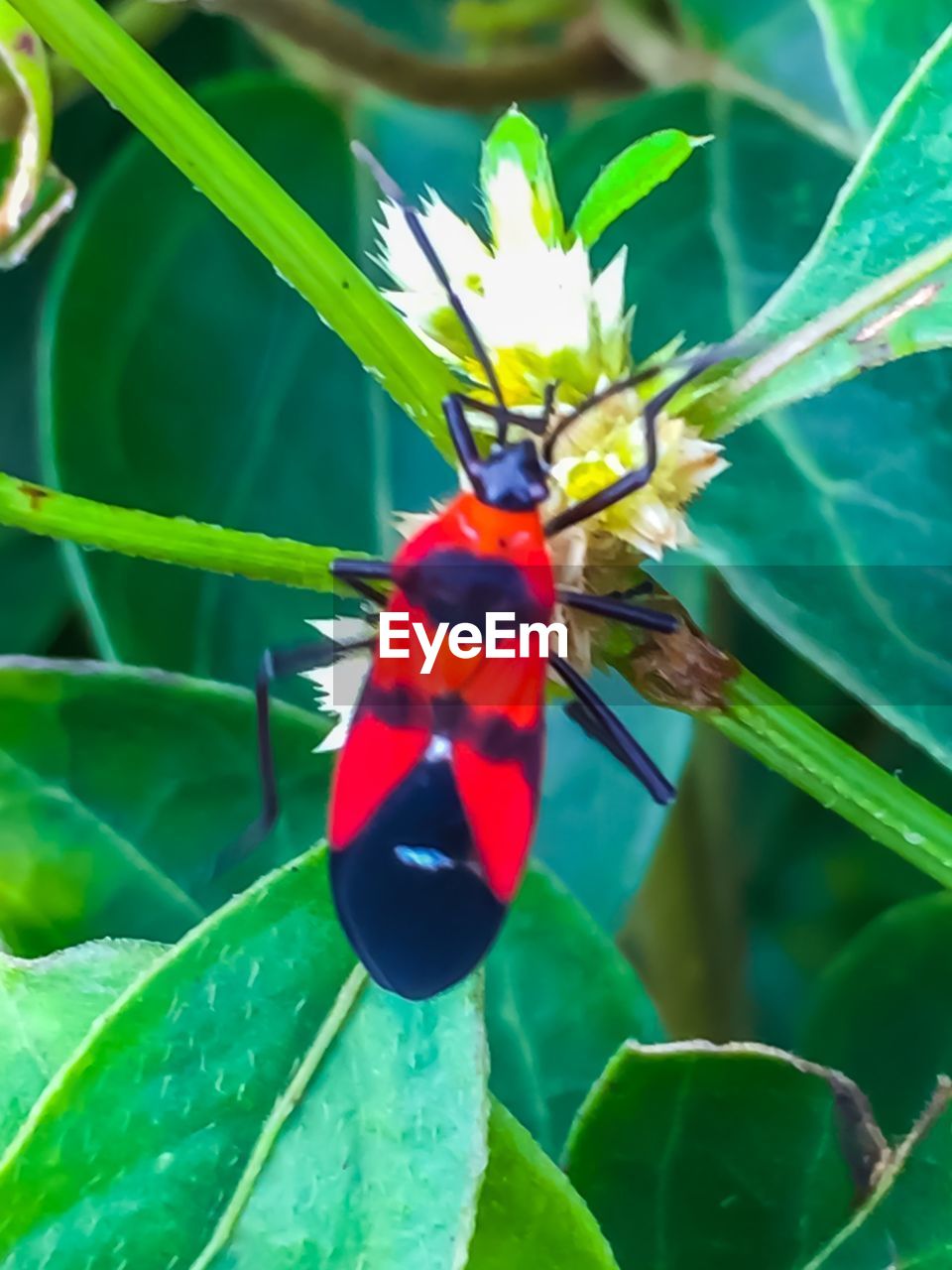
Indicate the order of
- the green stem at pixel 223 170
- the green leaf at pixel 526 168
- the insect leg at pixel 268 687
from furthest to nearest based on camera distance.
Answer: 1. the insect leg at pixel 268 687
2. the green leaf at pixel 526 168
3. the green stem at pixel 223 170

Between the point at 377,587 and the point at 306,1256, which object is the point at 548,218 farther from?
the point at 306,1256

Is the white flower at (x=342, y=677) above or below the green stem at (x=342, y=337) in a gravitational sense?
below

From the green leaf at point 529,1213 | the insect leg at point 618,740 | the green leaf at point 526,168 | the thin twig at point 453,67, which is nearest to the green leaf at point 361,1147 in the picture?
the green leaf at point 529,1213

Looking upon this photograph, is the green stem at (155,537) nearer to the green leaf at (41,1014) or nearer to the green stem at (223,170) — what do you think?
the green stem at (223,170)

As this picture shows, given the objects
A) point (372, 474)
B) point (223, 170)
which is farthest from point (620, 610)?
point (372, 474)

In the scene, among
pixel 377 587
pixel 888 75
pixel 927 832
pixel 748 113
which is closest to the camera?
pixel 927 832

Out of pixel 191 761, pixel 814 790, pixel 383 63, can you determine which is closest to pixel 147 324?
pixel 383 63
